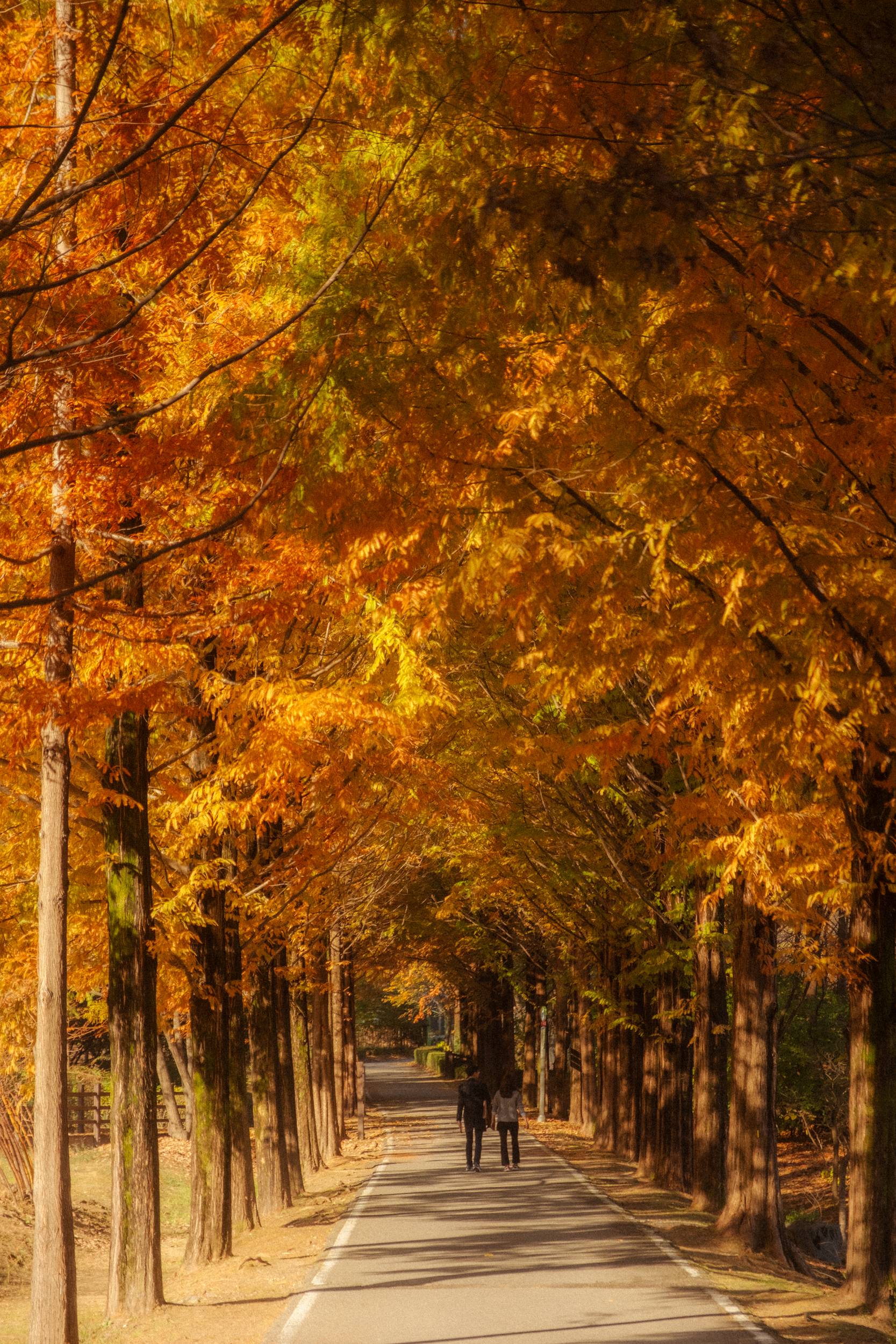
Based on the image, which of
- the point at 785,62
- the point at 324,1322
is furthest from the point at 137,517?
the point at 785,62

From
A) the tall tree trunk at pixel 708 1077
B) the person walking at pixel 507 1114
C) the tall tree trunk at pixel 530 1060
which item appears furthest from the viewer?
the tall tree trunk at pixel 530 1060

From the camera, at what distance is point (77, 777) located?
15.9 metres

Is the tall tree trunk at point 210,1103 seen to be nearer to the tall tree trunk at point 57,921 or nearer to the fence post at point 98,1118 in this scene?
the tall tree trunk at point 57,921

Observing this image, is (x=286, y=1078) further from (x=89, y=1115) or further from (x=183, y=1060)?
(x=183, y=1060)

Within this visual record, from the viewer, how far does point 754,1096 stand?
15.9m

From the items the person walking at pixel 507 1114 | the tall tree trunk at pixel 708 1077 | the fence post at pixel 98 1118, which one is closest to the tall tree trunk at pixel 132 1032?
the tall tree trunk at pixel 708 1077

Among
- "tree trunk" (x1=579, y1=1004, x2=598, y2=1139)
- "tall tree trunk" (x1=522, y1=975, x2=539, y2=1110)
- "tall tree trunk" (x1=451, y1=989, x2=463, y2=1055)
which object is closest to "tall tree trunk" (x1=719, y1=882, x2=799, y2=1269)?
"tree trunk" (x1=579, y1=1004, x2=598, y2=1139)

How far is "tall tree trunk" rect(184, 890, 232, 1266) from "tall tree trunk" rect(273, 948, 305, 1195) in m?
5.25

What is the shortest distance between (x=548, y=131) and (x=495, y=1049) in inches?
1671

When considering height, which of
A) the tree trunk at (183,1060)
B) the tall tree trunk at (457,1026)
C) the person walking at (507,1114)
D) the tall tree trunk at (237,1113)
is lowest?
the tall tree trunk at (457,1026)

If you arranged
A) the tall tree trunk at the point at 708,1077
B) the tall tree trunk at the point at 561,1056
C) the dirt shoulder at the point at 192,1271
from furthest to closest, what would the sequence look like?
1. the tall tree trunk at the point at 561,1056
2. the tall tree trunk at the point at 708,1077
3. the dirt shoulder at the point at 192,1271

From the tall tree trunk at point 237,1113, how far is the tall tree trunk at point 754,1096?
585 centimetres

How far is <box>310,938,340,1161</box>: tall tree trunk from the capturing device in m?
32.2

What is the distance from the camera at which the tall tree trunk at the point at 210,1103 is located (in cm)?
1502
